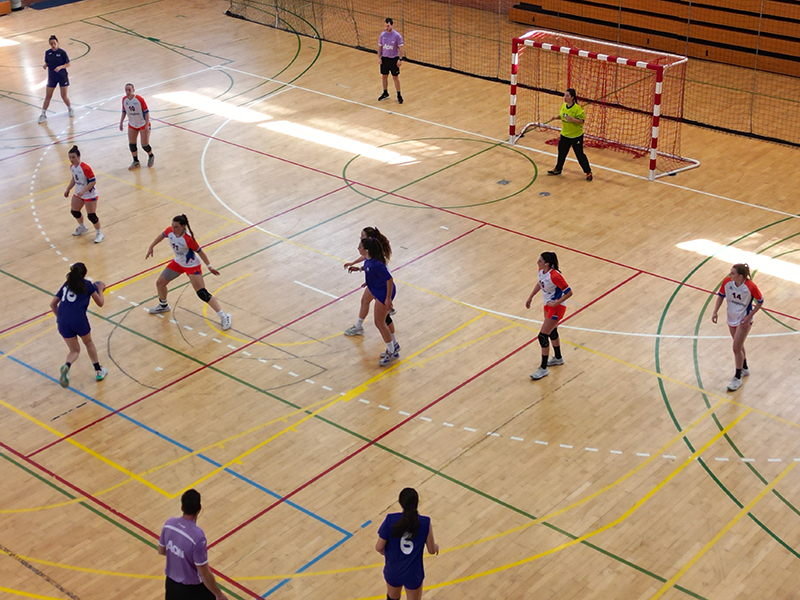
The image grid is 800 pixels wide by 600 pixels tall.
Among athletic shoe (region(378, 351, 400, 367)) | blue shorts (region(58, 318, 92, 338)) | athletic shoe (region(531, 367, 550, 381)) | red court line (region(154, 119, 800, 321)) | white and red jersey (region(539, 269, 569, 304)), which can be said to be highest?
white and red jersey (region(539, 269, 569, 304))

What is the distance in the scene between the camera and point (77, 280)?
1286cm

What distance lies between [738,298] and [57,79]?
1768 cm

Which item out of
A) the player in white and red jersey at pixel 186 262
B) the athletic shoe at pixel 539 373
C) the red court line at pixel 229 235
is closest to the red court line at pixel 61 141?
the red court line at pixel 229 235

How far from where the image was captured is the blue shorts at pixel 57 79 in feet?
76.0

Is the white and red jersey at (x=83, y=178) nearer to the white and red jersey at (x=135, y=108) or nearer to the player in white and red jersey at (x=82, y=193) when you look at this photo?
the player in white and red jersey at (x=82, y=193)

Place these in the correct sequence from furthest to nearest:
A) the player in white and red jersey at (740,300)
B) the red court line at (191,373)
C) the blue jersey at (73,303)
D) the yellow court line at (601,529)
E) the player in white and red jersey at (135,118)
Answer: the player in white and red jersey at (135,118), the blue jersey at (73,303), the red court line at (191,373), the player in white and red jersey at (740,300), the yellow court line at (601,529)

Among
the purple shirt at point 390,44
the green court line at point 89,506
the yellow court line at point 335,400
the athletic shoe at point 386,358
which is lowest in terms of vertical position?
the green court line at point 89,506

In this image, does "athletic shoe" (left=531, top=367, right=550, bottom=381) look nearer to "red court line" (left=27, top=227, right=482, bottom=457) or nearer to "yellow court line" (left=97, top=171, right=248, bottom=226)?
"red court line" (left=27, top=227, right=482, bottom=457)

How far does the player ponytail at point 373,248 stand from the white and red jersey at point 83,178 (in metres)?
6.58

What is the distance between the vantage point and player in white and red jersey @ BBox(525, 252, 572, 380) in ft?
42.1

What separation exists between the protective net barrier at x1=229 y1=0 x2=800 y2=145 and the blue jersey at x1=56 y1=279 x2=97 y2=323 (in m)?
15.1

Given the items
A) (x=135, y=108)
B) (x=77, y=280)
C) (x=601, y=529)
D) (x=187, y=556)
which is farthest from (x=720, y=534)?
(x=135, y=108)

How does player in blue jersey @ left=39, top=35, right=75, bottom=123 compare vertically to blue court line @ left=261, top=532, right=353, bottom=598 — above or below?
above

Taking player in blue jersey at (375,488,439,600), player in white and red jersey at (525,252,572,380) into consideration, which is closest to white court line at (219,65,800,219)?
player in white and red jersey at (525,252,572,380)
